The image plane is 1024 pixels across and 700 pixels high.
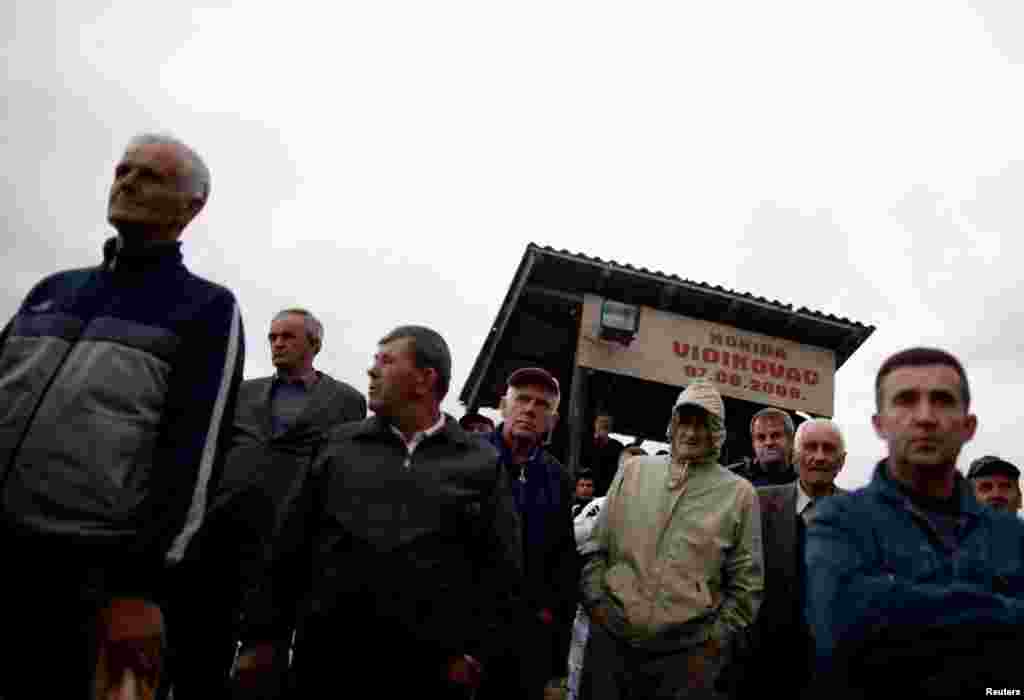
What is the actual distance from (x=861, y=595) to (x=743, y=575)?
1.44m

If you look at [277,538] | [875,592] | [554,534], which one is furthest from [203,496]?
Answer: [554,534]

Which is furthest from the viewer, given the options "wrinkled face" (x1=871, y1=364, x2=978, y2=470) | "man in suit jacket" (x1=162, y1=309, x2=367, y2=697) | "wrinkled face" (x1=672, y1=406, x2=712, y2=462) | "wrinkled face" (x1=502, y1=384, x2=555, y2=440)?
Answer: "wrinkled face" (x1=502, y1=384, x2=555, y2=440)

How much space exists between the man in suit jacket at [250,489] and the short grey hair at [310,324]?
0.01 metres

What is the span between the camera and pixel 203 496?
2.05 meters

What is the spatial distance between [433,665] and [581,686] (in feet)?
4.87

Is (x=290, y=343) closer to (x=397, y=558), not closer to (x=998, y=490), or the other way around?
(x=397, y=558)

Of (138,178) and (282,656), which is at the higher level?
(138,178)

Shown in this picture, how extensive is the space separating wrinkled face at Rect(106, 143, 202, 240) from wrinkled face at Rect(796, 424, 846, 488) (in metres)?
3.32

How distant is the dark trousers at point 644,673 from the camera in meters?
3.28

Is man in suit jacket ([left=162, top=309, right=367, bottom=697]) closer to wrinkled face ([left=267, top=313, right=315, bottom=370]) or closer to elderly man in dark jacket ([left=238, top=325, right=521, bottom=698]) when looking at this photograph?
wrinkled face ([left=267, top=313, right=315, bottom=370])

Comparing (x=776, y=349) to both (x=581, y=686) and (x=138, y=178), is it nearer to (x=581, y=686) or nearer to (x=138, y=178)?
(x=581, y=686)

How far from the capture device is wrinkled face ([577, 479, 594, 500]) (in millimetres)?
6777

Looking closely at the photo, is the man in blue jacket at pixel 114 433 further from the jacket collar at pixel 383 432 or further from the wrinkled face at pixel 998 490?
the wrinkled face at pixel 998 490

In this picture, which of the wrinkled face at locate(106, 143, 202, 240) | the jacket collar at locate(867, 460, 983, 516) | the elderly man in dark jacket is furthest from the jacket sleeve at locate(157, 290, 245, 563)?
the jacket collar at locate(867, 460, 983, 516)
